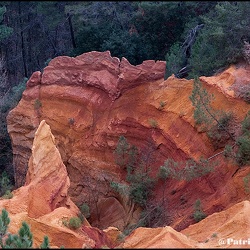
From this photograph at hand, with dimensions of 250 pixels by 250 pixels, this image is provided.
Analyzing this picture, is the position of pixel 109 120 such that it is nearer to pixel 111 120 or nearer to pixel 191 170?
pixel 111 120

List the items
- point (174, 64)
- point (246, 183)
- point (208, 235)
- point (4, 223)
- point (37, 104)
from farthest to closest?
point (174, 64), point (37, 104), point (246, 183), point (208, 235), point (4, 223)

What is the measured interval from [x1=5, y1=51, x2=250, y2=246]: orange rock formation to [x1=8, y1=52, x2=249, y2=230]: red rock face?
0.09 ft

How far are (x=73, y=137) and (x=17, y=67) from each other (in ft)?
39.7

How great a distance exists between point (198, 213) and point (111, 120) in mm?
4954

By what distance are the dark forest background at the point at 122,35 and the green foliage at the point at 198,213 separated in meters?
5.08

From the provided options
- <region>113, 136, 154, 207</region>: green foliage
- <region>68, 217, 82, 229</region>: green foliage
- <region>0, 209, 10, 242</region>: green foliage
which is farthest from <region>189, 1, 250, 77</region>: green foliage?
<region>0, 209, 10, 242</region>: green foliage

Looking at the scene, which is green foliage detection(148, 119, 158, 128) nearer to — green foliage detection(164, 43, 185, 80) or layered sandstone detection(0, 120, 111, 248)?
layered sandstone detection(0, 120, 111, 248)

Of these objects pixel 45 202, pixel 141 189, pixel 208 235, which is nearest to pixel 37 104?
pixel 141 189

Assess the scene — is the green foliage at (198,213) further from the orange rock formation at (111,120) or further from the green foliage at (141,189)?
the green foliage at (141,189)

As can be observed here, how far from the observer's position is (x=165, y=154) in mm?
13734

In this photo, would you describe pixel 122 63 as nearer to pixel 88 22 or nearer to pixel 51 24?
pixel 88 22

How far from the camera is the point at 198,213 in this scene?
10984 millimetres

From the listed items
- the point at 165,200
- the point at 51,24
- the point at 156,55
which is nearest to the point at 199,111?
the point at 165,200

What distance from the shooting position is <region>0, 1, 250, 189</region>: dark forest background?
15641 millimetres
